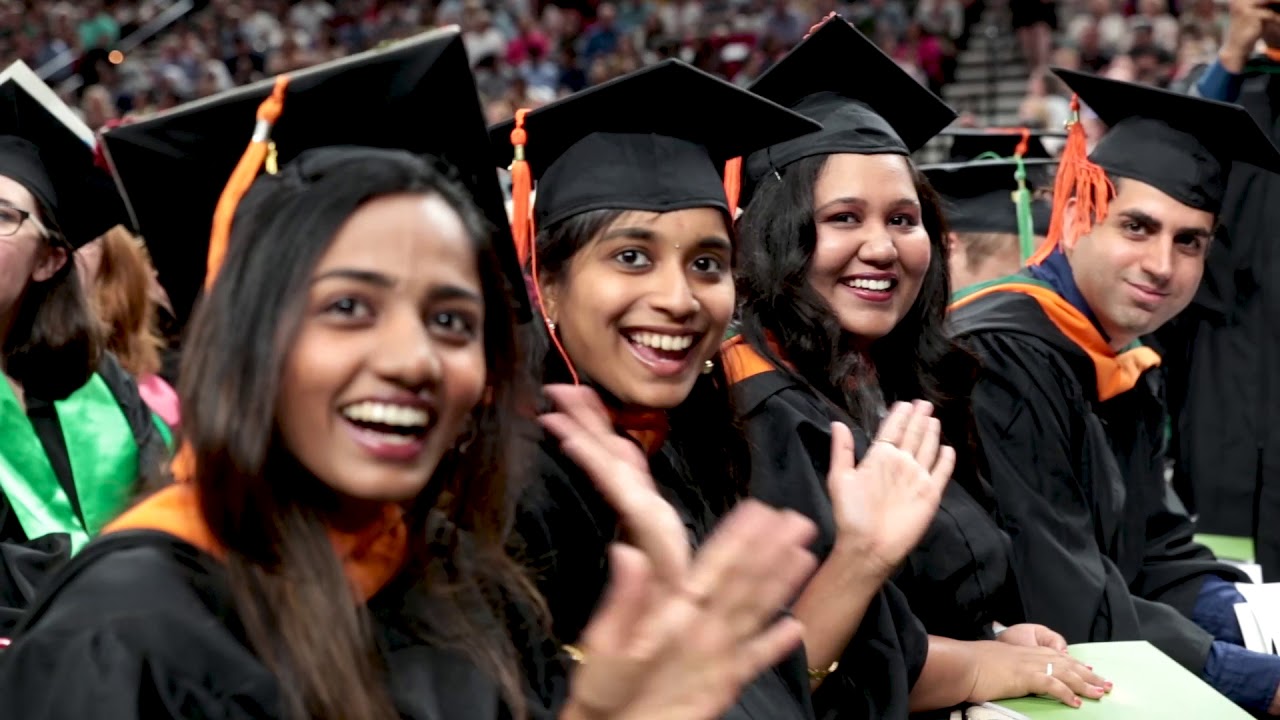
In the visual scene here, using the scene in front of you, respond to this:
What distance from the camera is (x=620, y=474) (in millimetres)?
1674

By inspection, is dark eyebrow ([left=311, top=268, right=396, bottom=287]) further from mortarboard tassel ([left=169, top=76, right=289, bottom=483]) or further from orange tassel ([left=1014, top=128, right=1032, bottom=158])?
orange tassel ([left=1014, top=128, right=1032, bottom=158])

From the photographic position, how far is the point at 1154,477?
3312mm

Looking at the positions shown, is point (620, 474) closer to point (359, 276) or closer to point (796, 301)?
point (359, 276)

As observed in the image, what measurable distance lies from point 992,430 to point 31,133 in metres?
2.09

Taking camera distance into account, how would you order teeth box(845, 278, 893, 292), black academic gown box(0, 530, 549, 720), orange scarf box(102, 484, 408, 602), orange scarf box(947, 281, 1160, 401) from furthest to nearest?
orange scarf box(947, 281, 1160, 401) → teeth box(845, 278, 893, 292) → orange scarf box(102, 484, 408, 602) → black academic gown box(0, 530, 549, 720)

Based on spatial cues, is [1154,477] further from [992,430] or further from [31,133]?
[31,133]

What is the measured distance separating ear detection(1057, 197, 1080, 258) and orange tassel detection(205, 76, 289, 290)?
7.51 ft

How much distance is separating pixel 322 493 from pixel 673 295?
68cm

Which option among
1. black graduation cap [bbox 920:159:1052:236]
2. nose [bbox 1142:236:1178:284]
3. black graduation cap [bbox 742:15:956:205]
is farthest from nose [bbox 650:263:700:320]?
black graduation cap [bbox 920:159:1052:236]

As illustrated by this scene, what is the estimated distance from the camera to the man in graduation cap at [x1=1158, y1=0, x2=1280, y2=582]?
397cm

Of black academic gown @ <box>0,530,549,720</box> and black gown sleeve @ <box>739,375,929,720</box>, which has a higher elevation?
black academic gown @ <box>0,530,549,720</box>

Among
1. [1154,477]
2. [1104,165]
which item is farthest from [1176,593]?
[1104,165]

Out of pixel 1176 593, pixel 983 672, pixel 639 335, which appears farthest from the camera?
pixel 1176 593

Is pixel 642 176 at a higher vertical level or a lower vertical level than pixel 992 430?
higher
